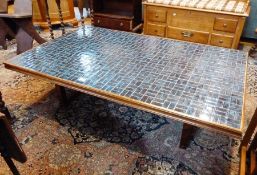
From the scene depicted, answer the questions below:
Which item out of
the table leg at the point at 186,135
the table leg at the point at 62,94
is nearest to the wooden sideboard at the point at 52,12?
the table leg at the point at 62,94

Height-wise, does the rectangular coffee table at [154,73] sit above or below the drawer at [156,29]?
above

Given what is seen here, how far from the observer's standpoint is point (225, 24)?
102 inches

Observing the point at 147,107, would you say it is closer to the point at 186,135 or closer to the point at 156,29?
the point at 186,135

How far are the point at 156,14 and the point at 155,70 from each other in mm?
1625

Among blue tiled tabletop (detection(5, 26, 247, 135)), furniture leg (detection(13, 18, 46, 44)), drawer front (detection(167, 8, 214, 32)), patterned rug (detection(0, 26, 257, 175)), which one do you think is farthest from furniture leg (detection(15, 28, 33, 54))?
drawer front (detection(167, 8, 214, 32))

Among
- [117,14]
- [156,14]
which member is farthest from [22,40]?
[156,14]

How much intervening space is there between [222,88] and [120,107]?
3.07 ft

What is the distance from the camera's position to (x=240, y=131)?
1.02 m

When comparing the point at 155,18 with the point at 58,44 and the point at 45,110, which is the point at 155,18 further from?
the point at 45,110

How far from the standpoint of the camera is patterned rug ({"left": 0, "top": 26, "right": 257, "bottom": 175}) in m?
1.46

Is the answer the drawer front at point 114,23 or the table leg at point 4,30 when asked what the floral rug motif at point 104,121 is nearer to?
the table leg at point 4,30

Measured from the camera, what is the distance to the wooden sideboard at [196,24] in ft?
8.44

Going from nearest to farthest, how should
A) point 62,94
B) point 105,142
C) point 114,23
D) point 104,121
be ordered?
point 105,142 → point 104,121 → point 62,94 → point 114,23

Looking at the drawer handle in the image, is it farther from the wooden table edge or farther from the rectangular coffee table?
the wooden table edge
